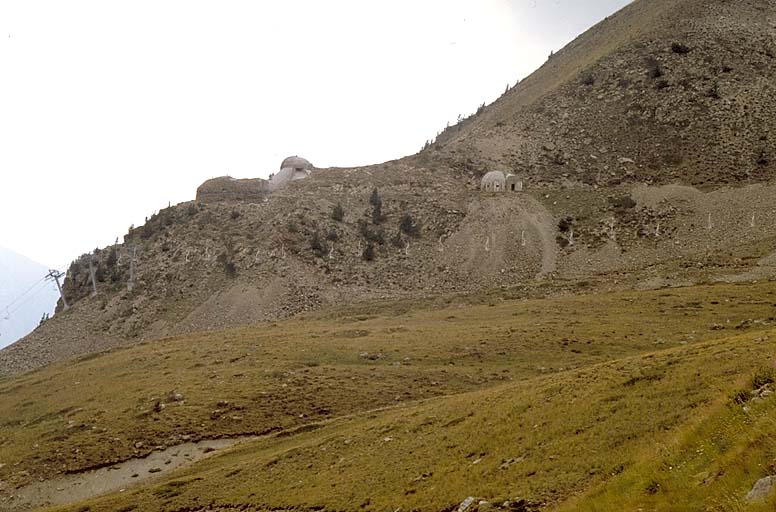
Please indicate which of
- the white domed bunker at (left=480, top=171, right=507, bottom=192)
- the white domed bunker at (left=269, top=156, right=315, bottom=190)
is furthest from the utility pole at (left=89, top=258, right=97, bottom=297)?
the white domed bunker at (left=480, top=171, right=507, bottom=192)

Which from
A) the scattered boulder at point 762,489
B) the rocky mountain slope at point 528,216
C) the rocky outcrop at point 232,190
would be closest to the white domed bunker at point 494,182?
the rocky mountain slope at point 528,216

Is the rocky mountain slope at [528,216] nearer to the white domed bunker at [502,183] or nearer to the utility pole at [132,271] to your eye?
the utility pole at [132,271]

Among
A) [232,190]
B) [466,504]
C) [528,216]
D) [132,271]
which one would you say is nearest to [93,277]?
[132,271]

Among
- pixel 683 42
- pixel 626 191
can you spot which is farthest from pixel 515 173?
pixel 683 42

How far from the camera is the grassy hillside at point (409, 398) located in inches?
781

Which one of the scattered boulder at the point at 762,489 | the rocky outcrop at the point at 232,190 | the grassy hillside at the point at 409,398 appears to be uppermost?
the rocky outcrop at the point at 232,190

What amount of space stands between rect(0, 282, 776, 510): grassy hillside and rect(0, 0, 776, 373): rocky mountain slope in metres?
11.2

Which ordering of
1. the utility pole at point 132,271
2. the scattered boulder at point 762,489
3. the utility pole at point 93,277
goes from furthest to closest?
1. the utility pole at point 93,277
2. the utility pole at point 132,271
3. the scattered boulder at point 762,489

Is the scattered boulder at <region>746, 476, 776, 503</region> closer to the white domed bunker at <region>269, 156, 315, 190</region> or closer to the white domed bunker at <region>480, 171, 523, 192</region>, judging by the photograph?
the white domed bunker at <region>480, 171, 523, 192</region>

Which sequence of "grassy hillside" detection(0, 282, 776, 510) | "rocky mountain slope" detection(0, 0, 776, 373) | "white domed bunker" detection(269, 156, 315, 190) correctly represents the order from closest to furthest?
"grassy hillside" detection(0, 282, 776, 510) → "rocky mountain slope" detection(0, 0, 776, 373) → "white domed bunker" detection(269, 156, 315, 190)

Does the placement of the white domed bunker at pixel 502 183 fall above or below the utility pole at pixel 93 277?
below

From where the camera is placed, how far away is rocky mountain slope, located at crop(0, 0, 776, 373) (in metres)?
76.2

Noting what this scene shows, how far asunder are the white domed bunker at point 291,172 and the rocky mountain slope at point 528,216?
9595 mm

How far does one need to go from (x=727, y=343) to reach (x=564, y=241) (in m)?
57.4
